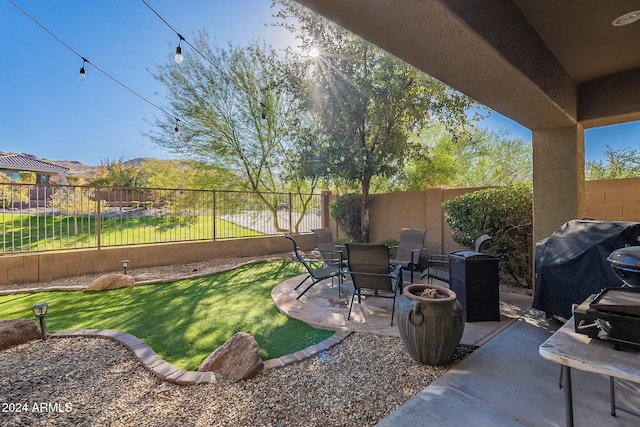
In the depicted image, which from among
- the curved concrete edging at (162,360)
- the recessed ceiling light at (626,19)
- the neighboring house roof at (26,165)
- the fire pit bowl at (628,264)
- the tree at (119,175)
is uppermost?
the neighboring house roof at (26,165)

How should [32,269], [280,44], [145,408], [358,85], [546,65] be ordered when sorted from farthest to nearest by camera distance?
[280,44] → [358,85] → [32,269] → [546,65] → [145,408]

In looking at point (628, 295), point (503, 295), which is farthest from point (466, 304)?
point (628, 295)

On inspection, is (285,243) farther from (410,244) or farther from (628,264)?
(628,264)

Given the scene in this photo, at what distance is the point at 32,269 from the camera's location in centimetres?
525

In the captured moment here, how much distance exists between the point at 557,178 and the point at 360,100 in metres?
4.04

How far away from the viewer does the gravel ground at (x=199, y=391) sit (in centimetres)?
182

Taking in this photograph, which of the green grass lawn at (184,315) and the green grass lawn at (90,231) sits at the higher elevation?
the green grass lawn at (90,231)

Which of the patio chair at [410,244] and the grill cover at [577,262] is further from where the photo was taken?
the patio chair at [410,244]

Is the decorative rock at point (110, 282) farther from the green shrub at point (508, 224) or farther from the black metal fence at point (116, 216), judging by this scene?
the green shrub at point (508, 224)

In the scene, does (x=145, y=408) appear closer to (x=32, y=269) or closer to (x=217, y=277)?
(x=217, y=277)

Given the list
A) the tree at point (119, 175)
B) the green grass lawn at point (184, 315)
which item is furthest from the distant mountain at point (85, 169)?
the green grass lawn at point (184, 315)

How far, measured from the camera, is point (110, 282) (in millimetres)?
4820

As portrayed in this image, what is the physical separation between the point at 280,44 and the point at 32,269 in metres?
7.46

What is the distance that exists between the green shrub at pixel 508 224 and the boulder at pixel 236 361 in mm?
4291
